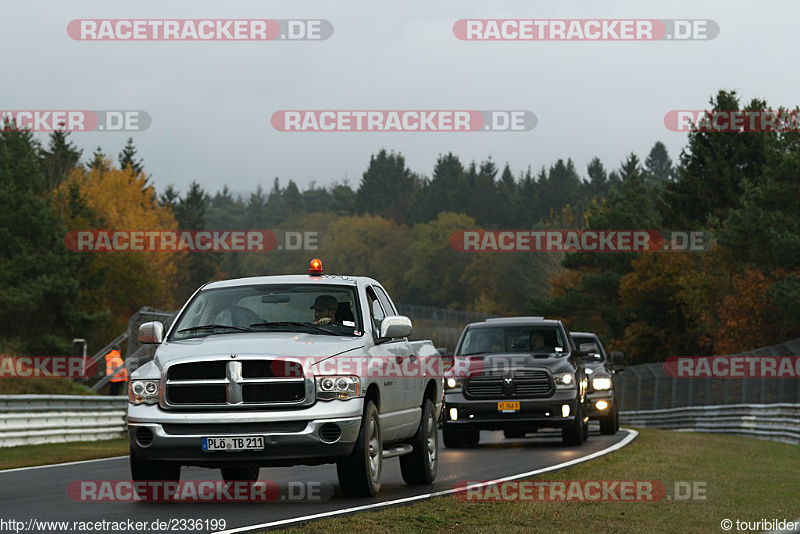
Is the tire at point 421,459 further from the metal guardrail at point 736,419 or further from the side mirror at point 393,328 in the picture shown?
the metal guardrail at point 736,419

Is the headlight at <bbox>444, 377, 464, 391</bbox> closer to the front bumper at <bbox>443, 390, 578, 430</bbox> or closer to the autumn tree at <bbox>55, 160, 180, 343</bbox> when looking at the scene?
the front bumper at <bbox>443, 390, 578, 430</bbox>

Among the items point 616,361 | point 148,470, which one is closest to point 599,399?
point 616,361

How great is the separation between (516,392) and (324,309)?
9.27 metres

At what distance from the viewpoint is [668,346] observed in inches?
3361

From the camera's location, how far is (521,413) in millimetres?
22094

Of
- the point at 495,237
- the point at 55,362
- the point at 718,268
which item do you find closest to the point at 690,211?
the point at 718,268

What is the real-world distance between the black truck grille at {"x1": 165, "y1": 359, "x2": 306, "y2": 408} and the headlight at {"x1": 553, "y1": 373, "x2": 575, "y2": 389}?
34.9 ft

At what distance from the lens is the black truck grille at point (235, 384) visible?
11.9 metres

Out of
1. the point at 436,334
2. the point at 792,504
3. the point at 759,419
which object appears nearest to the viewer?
the point at 792,504

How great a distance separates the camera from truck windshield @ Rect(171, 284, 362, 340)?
43.0 feet

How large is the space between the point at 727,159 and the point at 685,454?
67.5 m

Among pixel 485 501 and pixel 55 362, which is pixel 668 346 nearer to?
pixel 55 362

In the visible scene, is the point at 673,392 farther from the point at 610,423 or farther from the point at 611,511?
the point at 611,511

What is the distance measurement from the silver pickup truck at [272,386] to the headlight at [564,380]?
872 centimetres
